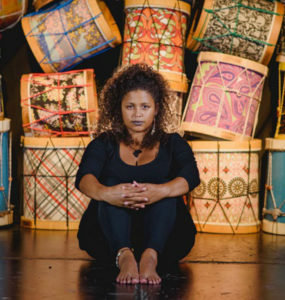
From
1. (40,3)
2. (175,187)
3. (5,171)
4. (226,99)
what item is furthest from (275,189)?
(40,3)

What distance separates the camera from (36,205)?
3.42 m

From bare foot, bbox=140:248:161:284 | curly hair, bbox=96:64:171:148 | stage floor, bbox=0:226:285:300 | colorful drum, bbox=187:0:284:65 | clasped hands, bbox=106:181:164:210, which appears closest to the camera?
stage floor, bbox=0:226:285:300

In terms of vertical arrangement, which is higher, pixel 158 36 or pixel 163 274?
pixel 158 36

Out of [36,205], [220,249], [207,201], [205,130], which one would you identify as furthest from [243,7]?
[36,205]

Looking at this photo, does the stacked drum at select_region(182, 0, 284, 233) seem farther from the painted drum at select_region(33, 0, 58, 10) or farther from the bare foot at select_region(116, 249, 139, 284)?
the bare foot at select_region(116, 249, 139, 284)

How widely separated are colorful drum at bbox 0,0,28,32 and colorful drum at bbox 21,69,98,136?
404mm

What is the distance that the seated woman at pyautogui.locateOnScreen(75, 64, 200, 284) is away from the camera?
7.29 feet

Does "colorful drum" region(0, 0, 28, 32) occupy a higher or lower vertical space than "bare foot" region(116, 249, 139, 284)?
higher

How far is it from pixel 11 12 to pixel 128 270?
80.7 inches

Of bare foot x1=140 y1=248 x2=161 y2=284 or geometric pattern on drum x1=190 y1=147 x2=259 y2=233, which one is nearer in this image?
bare foot x1=140 y1=248 x2=161 y2=284

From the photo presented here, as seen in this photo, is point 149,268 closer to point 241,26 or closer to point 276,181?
point 276,181

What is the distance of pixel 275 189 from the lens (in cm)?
338

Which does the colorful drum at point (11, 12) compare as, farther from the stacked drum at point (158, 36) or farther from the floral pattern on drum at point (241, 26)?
the floral pattern on drum at point (241, 26)

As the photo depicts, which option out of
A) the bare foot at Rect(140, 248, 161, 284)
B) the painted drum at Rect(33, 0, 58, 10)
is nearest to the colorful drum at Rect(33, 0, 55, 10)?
the painted drum at Rect(33, 0, 58, 10)
